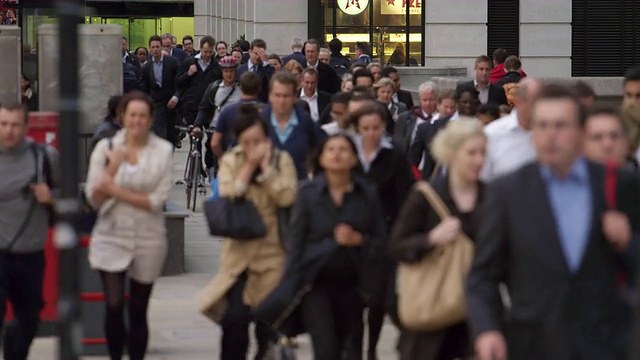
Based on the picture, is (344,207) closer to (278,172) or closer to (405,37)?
(278,172)

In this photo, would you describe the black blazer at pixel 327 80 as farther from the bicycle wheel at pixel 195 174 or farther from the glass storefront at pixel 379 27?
the glass storefront at pixel 379 27

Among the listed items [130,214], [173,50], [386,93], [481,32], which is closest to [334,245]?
[130,214]

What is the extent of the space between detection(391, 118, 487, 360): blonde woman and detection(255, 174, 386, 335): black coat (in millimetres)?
911

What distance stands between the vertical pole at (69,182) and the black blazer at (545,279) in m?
1.49

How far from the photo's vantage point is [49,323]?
38.0ft

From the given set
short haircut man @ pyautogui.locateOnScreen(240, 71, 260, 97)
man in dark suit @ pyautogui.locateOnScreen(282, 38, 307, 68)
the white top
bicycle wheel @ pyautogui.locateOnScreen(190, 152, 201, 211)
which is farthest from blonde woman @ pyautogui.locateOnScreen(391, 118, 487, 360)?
man in dark suit @ pyautogui.locateOnScreen(282, 38, 307, 68)

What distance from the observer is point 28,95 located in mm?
18672

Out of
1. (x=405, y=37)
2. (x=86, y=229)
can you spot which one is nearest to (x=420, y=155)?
(x=86, y=229)

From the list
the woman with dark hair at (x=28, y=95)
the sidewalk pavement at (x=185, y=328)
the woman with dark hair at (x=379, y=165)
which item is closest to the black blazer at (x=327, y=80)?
the woman with dark hair at (x=28, y=95)

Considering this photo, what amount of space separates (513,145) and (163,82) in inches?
611

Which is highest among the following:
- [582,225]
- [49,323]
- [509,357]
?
[582,225]

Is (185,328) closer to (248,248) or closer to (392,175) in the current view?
(392,175)

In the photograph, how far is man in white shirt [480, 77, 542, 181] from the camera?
9391mm

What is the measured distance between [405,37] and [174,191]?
475 inches
